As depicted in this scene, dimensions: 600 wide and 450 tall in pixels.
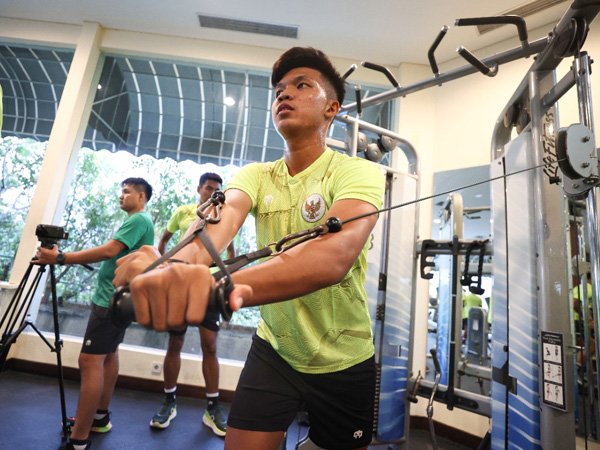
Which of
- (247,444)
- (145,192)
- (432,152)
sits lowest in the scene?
(247,444)

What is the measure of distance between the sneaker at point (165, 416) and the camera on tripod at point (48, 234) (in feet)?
4.56

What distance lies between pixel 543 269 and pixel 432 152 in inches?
82.3

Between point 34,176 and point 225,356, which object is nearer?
point 225,356

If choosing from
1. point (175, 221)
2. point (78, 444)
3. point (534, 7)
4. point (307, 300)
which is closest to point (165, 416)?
point (78, 444)

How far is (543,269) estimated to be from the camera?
4.69 feet

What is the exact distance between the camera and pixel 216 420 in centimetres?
237

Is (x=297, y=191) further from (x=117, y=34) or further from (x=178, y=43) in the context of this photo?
(x=117, y=34)

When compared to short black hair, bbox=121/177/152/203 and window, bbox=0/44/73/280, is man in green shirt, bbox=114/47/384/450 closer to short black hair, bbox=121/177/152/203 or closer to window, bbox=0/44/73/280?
short black hair, bbox=121/177/152/203

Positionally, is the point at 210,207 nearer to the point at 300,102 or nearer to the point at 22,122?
the point at 300,102

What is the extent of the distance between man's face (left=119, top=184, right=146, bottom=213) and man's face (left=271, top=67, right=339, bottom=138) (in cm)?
154

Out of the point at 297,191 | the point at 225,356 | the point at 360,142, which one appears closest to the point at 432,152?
the point at 360,142

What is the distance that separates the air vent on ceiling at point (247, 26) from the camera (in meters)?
3.40

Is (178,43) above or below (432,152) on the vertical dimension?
above

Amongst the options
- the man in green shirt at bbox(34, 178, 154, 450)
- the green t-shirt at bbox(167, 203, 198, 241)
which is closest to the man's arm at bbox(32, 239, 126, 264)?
the man in green shirt at bbox(34, 178, 154, 450)
